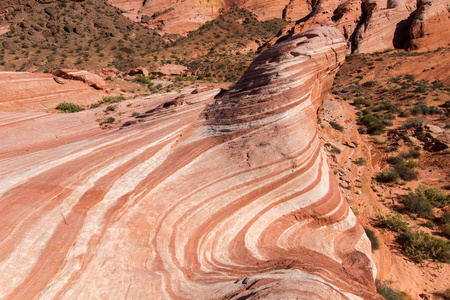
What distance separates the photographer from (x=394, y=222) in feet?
33.0

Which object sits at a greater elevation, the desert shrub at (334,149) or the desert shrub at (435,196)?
the desert shrub at (334,149)

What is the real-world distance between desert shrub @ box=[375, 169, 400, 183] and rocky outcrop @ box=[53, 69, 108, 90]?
2092 centimetres

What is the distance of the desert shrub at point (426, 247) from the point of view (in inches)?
339

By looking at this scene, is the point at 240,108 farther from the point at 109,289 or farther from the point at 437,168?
the point at 437,168

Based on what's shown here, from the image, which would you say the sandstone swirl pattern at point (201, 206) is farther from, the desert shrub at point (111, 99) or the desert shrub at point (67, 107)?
the desert shrub at point (111, 99)

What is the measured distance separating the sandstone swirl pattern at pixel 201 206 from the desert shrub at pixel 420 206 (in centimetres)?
587

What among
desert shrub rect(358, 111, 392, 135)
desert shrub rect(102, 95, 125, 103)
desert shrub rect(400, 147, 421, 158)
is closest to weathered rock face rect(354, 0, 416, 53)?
desert shrub rect(358, 111, 392, 135)

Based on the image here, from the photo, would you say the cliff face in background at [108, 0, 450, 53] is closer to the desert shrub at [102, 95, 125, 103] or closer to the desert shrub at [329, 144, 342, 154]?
the desert shrub at [329, 144, 342, 154]

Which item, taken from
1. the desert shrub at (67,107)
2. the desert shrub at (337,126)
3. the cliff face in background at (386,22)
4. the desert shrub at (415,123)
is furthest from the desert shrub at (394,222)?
the cliff face in background at (386,22)

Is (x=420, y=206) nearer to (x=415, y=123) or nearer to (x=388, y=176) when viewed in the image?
(x=388, y=176)

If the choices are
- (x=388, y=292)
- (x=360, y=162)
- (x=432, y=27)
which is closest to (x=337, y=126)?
(x=360, y=162)

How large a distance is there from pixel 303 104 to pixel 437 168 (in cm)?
1183

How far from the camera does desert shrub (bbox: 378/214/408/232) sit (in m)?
9.95

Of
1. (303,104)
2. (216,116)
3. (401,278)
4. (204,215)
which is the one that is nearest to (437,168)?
(401,278)
